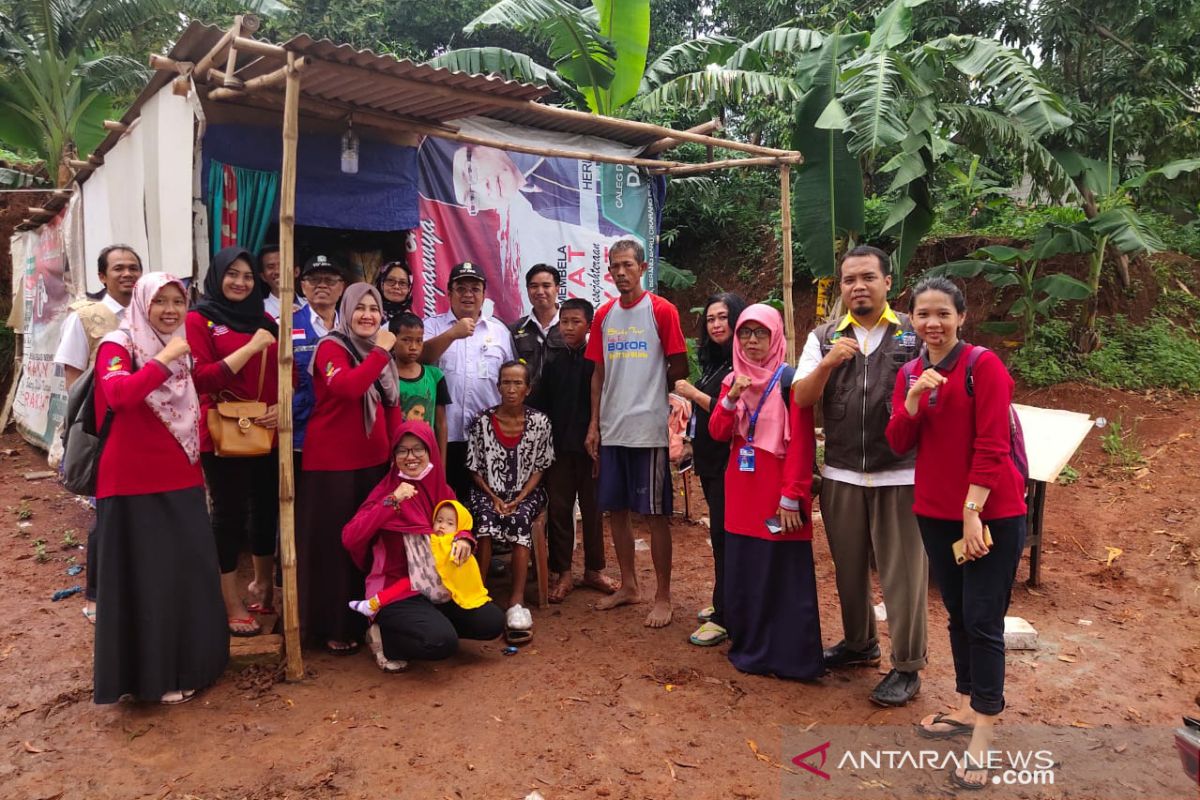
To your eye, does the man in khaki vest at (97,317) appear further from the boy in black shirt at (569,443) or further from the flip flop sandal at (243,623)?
the boy in black shirt at (569,443)

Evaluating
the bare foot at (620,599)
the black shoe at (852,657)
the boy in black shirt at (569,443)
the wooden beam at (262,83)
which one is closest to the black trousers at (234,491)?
the boy in black shirt at (569,443)

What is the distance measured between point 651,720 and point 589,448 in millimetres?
1524

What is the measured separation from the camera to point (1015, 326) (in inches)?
300

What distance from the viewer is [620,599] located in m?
4.35

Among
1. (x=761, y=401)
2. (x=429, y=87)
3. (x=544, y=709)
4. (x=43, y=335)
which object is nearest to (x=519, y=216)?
(x=429, y=87)

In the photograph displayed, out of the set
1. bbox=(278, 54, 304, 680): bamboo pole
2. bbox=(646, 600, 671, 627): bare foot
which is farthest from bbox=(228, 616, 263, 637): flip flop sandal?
bbox=(646, 600, 671, 627): bare foot

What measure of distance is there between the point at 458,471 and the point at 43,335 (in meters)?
5.98

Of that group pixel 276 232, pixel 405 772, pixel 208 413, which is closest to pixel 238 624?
pixel 208 413

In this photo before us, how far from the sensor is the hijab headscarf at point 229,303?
342 centimetres

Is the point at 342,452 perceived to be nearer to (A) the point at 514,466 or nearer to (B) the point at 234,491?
(B) the point at 234,491

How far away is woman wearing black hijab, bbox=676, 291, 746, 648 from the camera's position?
3.73m

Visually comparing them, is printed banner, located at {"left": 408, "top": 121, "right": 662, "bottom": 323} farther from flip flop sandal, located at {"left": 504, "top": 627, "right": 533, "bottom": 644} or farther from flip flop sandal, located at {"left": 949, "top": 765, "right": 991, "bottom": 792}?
flip flop sandal, located at {"left": 949, "top": 765, "right": 991, "bottom": 792}

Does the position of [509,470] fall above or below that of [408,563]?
above

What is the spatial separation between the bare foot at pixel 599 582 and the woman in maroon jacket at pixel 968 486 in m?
2.14
